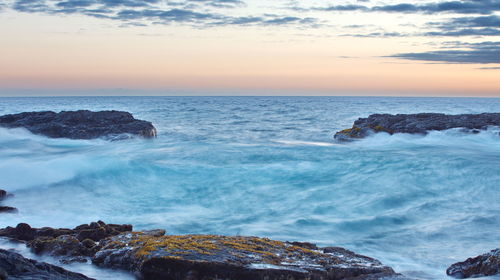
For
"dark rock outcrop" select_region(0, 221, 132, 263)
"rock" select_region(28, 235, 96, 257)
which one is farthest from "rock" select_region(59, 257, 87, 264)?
"rock" select_region(28, 235, 96, 257)

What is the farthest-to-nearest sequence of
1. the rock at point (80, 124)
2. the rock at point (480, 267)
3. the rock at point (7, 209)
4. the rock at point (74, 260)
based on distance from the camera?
the rock at point (80, 124), the rock at point (7, 209), the rock at point (74, 260), the rock at point (480, 267)

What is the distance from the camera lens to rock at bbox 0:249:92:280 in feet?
13.9

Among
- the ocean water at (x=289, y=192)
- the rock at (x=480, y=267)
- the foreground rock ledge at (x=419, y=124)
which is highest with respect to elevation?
the foreground rock ledge at (x=419, y=124)

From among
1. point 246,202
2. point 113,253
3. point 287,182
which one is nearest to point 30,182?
point 246,202

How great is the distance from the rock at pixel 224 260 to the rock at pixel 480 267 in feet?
3.65

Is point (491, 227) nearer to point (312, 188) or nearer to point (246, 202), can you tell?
point (312, 188)

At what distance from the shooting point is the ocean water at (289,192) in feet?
33.4

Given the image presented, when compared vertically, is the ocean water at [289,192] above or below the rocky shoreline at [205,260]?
below

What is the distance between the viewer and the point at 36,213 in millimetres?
11305

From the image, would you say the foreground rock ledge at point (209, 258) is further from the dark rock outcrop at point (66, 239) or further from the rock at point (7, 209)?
the rock at point (7, 209)

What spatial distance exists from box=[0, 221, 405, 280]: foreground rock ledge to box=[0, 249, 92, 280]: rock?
127 cm

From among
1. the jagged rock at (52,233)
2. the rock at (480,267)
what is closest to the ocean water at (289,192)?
the rock at (480,267)

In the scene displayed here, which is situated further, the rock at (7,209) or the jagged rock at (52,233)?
→ the rock at (7,209)

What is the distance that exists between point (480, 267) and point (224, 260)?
139 inches
